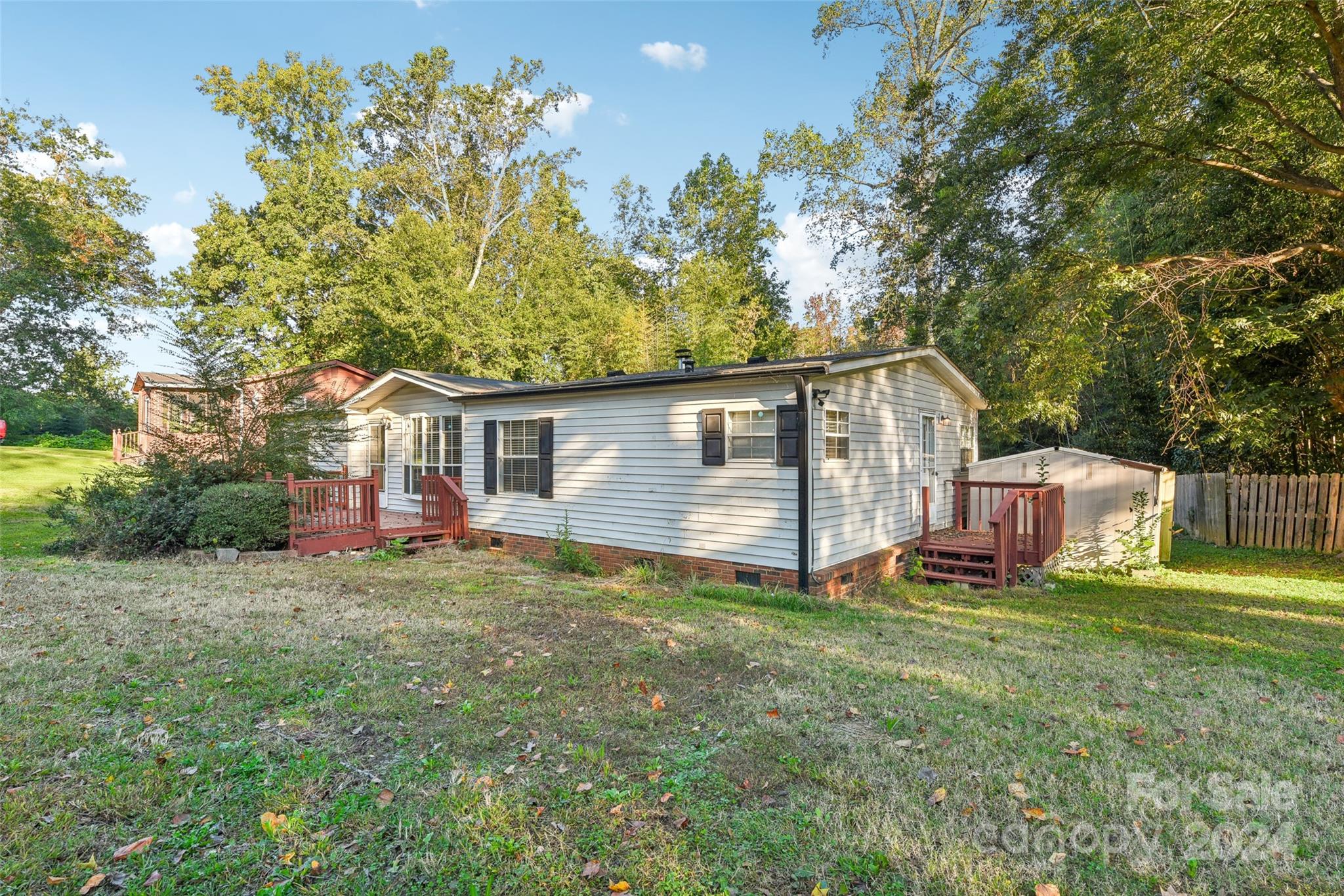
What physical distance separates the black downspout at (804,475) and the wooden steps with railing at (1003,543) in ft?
10.4

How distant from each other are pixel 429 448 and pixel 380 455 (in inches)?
72.8

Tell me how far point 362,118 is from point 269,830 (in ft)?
105

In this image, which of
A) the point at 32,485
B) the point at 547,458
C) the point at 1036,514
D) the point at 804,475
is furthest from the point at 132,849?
the point at 32,485

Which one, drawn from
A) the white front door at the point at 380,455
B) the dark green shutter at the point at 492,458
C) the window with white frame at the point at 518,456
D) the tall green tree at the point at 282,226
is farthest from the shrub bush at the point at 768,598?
the tall green tree at the point at 282,226

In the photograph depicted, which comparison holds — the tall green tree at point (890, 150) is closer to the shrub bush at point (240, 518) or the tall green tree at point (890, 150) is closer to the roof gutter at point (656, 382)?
the roof gutter at point (656, 382)

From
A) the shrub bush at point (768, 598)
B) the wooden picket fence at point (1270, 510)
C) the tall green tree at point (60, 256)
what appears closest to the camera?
the shrub bush at point (768, 598)

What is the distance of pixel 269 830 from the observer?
2.55 m

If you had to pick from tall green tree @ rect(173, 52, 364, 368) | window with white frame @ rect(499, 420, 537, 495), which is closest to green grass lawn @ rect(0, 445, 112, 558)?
tall green tree @ rect(173, 52, 364, 368)

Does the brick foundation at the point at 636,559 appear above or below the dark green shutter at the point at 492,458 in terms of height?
below

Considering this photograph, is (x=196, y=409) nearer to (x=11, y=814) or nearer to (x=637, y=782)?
(x=11, y=814)

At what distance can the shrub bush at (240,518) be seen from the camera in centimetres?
873

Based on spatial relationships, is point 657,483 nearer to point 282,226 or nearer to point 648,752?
point 648,752

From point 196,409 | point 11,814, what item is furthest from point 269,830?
point 196,409

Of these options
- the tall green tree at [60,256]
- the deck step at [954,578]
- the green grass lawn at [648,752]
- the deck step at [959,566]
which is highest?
the tall green tree at [60,256]
